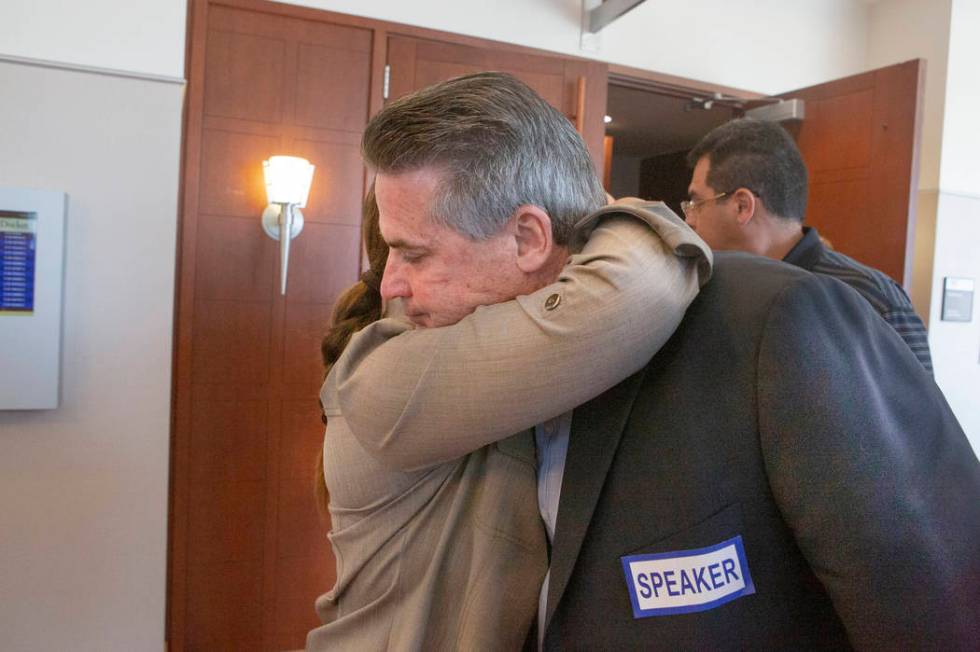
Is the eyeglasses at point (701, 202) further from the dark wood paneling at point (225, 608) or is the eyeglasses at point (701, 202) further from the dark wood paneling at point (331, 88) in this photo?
the dark wood paneling at point (225, 608)

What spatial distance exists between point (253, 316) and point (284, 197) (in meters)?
0.48

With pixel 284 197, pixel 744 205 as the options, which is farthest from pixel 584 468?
pixel 284 197

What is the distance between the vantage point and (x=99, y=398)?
2654 mm

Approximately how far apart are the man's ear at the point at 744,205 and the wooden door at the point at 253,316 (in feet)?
4.76

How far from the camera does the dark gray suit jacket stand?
660 millimetres

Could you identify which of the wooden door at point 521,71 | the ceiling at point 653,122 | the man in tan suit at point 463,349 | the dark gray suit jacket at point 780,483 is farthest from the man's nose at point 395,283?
the ceiling at point 653,122

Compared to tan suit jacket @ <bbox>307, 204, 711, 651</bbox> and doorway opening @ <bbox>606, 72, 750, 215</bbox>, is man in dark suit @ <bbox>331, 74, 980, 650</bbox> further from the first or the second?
doorway opening @ <bbox>606, 72, 750, 215</bbox>

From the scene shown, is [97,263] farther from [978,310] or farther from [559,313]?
[978,310]

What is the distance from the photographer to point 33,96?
8.27 feet

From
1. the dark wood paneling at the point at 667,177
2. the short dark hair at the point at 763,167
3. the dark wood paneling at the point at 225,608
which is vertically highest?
the dark wood paneling at the point at 667,177

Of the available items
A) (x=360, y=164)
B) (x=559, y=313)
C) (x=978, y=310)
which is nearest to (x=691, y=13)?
(x=360, y=164)

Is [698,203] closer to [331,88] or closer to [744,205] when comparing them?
[744,205]

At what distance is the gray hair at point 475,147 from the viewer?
2.82 ft

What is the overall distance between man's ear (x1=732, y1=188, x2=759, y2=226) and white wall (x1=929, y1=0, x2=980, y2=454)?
1.94 metres
